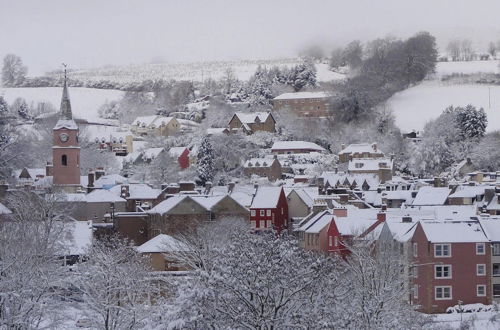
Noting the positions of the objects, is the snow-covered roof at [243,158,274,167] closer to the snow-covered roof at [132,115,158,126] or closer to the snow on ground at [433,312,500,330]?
the snow-covered roof at [132,115,158,126]

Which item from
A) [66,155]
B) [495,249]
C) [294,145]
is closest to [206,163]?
[294,145]

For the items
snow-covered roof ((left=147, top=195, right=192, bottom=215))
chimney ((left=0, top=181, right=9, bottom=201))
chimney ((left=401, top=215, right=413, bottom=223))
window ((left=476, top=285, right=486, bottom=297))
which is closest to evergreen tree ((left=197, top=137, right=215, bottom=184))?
chimney ((left=0, top=181, right=9, bottom=201))

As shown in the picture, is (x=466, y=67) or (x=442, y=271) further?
(x=466, y=67)

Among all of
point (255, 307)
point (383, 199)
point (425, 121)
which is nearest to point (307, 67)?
point (425, 121)

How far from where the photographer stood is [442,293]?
55.8 metres

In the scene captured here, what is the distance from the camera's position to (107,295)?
40781 mm

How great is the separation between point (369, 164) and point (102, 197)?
37.4m

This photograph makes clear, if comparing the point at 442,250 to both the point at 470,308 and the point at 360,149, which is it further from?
the point at 360,149

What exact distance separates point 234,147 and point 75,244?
6214 centimetres

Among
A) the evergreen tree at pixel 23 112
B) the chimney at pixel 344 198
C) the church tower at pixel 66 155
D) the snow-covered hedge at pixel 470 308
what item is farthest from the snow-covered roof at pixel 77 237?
the evergreen tree at pixel 23 112

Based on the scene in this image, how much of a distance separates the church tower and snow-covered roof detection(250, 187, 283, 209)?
1396 centimetres

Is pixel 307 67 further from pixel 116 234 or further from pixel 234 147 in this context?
pixel 116 234

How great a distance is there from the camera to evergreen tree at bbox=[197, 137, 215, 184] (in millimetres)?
112500

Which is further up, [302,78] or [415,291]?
[302,78]
